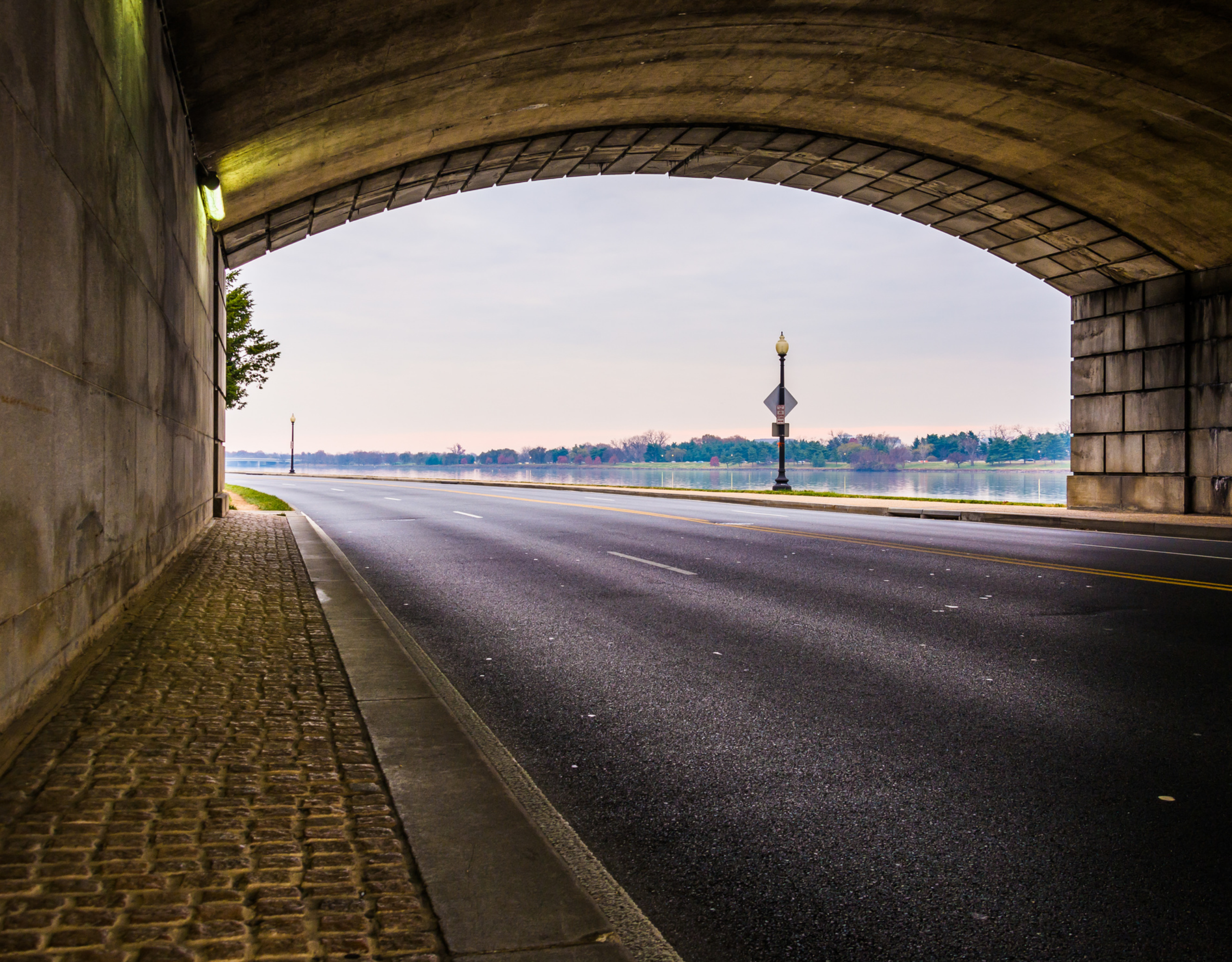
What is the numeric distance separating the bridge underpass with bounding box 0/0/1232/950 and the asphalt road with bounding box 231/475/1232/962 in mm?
2922

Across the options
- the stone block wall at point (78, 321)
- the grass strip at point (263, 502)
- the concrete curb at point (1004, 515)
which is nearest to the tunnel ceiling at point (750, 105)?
the stone block wall at point (78, 321)

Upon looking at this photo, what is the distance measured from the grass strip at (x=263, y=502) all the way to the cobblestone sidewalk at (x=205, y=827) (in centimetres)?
1807

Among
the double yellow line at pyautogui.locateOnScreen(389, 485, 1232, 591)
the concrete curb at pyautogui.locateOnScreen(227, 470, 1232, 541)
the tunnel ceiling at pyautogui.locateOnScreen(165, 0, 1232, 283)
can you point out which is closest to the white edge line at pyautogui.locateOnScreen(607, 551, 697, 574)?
the double yellow line at pyautogui.locateOnScreen(389, 485, 1232, 591)

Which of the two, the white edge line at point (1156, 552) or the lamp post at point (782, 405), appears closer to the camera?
the white edge line at point (1156, 552)

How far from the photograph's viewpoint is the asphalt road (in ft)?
8.95

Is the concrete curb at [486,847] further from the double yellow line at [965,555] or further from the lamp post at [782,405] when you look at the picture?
the lamp post at [782,405]

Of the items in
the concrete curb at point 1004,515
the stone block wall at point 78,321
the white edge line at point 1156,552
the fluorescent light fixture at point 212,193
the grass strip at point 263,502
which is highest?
the fluorescent light fixture at point 212,193

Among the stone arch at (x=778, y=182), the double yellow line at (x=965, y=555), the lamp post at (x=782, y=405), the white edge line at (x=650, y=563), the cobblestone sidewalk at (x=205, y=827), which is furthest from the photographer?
the lamp post at (x=782, y=405)

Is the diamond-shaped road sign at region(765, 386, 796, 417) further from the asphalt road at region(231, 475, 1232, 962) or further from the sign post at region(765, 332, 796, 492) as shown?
the asphalt road at region(231, 475, 1232, 962)

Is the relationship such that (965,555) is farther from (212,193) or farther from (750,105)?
(212,193)

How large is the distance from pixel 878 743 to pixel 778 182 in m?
21.4

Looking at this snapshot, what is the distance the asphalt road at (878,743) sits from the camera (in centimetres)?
273

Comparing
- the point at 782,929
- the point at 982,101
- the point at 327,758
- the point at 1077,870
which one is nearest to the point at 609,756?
the point at 327,758

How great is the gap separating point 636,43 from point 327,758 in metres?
13.0
